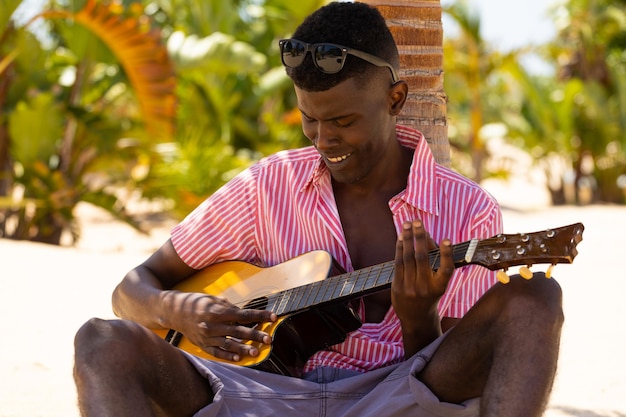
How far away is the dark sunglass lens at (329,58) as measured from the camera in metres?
2.94

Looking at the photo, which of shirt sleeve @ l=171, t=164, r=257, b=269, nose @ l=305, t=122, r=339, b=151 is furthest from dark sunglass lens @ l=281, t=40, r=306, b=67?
shirt sleeve @ l=171, t=164, r=257, b=269

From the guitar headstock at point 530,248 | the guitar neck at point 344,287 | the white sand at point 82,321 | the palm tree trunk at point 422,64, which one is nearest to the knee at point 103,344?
the guitar neck at point 344,287

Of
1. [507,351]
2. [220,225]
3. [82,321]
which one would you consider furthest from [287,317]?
[82,321]

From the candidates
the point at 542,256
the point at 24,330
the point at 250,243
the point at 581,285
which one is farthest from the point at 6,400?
the point at 581,285

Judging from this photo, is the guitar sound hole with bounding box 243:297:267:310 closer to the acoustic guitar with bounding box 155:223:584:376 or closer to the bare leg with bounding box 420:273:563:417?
the acoustic guitar with bounding box 155:223:584:376

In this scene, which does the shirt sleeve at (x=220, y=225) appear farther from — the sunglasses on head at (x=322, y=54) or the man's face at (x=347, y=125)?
the sunglasses on head at (x=322, y=54)

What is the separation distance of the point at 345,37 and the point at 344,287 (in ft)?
2.69

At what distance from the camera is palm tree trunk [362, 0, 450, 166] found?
4012 millimetres

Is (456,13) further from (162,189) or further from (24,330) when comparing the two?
(24,330)

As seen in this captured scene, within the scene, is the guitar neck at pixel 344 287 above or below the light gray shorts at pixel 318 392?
above

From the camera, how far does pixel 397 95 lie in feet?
10.3

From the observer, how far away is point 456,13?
16.4 m

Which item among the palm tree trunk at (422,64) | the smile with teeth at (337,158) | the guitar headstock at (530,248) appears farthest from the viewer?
the palm tree trunk at (422,64)

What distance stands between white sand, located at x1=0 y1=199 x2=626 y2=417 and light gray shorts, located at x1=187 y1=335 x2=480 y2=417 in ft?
5.33
